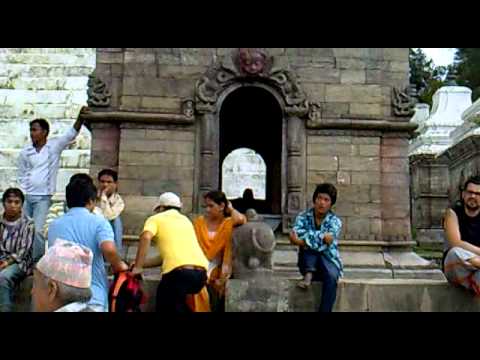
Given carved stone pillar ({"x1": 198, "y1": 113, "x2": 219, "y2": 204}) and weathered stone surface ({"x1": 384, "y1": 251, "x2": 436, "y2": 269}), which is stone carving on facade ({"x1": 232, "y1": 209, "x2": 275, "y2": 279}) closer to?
carved stone pillar ({"x1": 198, "y1": 113, "x2": 219, "y2": 204})

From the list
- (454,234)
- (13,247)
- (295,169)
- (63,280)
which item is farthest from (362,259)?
(63,280)

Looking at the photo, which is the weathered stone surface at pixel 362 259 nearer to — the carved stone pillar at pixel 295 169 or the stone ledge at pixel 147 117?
the carved stone pillar at pixel 295 169

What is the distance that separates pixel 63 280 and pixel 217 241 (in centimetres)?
389

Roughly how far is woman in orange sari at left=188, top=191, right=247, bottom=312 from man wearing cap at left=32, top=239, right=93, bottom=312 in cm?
341

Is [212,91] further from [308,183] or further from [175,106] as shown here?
[308,183]

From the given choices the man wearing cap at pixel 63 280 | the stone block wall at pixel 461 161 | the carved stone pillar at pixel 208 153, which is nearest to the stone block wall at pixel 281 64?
the carved stone pillar at pixel 208 153

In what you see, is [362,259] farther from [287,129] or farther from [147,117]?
[147,117]

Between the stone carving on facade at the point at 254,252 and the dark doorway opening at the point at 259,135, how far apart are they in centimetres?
748

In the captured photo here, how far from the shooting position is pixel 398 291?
746 cm

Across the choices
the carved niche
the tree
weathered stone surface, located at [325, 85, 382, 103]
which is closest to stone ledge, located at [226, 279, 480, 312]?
the carved niche

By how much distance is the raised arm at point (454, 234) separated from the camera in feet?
23.0

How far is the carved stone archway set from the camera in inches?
440
